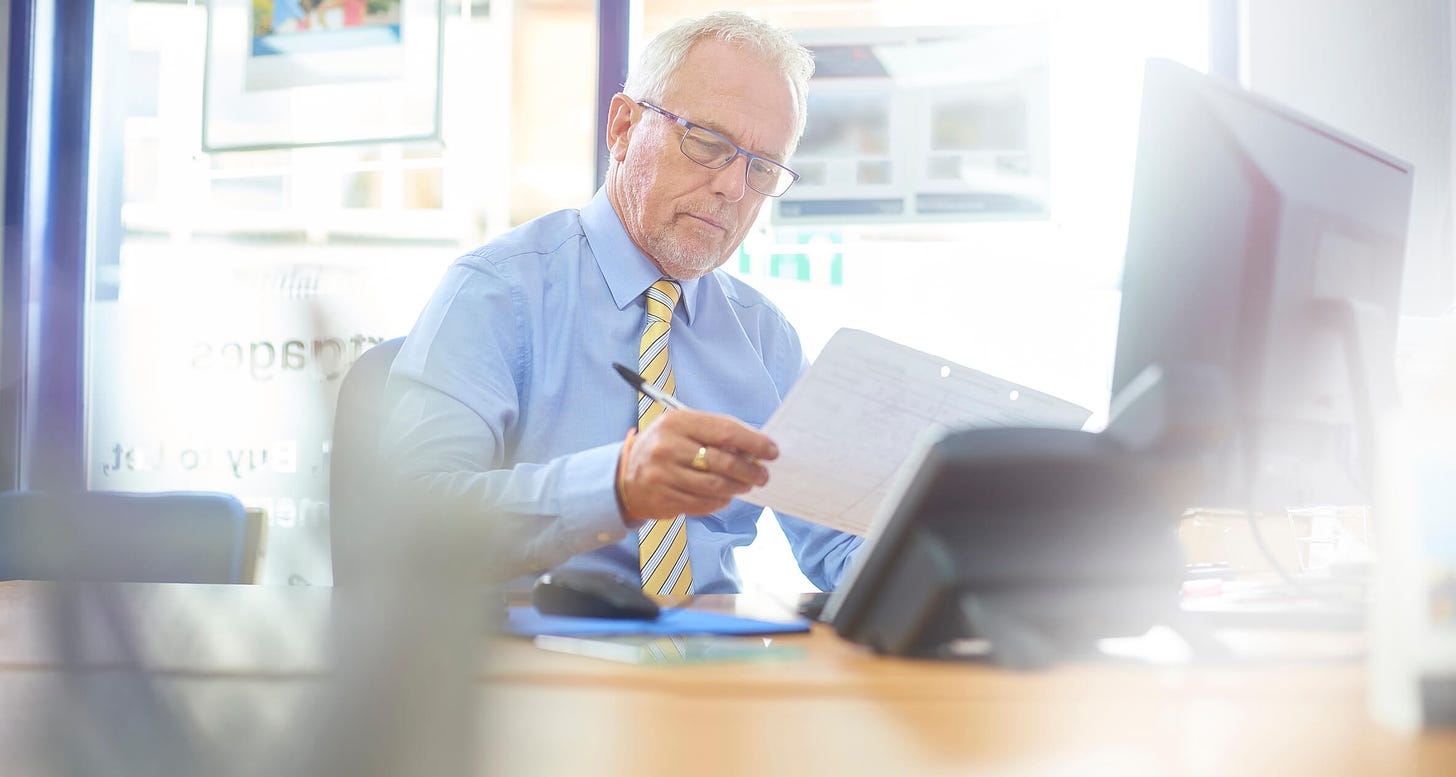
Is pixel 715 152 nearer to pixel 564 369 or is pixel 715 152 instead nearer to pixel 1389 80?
pixel 564 369

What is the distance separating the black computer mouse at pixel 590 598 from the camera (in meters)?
0.77

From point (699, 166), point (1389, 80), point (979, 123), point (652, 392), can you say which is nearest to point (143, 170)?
point (699, 166)

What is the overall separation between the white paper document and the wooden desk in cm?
28

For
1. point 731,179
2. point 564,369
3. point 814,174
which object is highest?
point 814,174

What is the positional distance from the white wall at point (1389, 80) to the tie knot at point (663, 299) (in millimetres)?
1678

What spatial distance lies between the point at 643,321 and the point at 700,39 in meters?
0.44

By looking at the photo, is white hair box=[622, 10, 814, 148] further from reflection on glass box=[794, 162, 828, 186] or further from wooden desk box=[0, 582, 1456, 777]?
wooden desk box=[0, 582, 1456, 777]

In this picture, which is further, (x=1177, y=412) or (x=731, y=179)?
(x=731, y=179)

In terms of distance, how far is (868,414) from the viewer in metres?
0.91

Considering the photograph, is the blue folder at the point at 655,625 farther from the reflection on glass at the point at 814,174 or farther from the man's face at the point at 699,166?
the reflection on glass at the point at 814,174

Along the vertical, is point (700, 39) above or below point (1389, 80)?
below

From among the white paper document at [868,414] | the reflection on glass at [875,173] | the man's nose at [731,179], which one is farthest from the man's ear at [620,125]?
the reflection on glass at [875,173]

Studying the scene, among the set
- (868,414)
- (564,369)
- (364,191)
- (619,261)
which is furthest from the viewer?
(364,191)

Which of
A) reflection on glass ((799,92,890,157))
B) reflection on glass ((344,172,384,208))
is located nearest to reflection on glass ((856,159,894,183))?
reflection on glass ((799,92,890,157))
